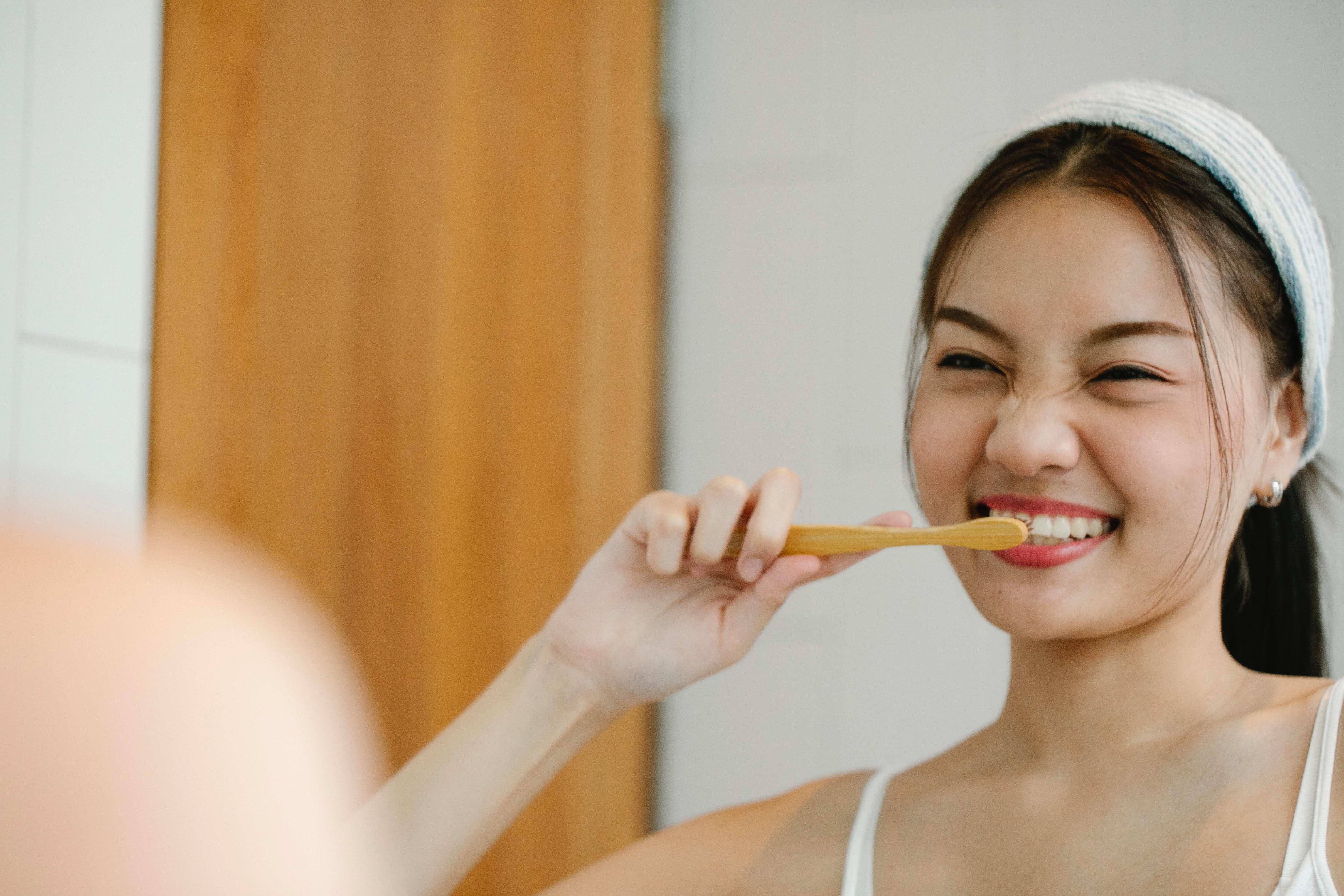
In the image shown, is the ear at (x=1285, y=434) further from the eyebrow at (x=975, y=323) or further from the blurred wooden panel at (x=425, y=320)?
the blurred wooden panel at (x=425, y=320)

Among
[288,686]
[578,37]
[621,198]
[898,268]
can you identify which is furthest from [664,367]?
[288,686]

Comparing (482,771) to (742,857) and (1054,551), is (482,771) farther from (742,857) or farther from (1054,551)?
(1054,551)

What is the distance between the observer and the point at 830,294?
4.83 ft

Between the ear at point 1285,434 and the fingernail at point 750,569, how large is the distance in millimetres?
332

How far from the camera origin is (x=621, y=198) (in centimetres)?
144

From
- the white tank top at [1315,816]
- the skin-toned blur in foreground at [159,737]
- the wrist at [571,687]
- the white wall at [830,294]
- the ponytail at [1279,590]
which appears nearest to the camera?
the skin-toned blur in foreground at [159,737]

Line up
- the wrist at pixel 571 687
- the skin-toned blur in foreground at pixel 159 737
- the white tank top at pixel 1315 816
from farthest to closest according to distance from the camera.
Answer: the wrist at pixel 571 687, the white tank top at pixel 1315 816, the skin-toned blur in foreground at pixel 159 737

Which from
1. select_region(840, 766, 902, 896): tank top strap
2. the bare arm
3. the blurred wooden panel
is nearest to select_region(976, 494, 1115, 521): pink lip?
the bare arm

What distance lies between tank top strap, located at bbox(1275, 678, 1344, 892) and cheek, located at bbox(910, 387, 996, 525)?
9.0 inches

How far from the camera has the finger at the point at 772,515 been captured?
567 mm

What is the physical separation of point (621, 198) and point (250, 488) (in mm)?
706

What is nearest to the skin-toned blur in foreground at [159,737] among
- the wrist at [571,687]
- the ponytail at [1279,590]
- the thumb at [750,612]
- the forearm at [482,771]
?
the forearm at [482,771]

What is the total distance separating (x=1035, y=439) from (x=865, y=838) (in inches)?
12.1

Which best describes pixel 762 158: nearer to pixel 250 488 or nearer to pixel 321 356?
pixel 321 356
